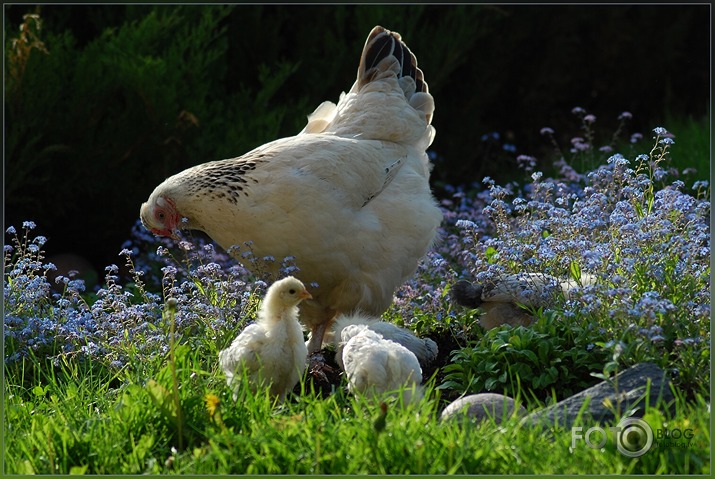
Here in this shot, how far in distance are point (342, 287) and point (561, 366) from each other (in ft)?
4.57

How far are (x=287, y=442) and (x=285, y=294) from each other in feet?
3.09

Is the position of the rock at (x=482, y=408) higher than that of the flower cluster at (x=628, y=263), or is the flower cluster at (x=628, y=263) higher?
the flower cluster at (x=628, y=263)

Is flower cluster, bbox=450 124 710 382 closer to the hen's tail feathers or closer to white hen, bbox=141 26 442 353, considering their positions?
white hen, bbox=141 26 442 353

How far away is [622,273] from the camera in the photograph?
4.53 m

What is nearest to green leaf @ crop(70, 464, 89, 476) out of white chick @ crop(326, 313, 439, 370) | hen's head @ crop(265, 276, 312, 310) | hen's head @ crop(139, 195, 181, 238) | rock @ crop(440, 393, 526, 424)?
hen's head @ crop(265, 276, 312, 310)

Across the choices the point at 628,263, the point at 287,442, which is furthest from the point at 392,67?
the point at 287,442

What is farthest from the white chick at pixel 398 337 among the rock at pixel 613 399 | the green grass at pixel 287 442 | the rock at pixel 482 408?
the rock at pixel 613 399

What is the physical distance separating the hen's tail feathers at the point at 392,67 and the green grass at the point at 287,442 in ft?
8.72

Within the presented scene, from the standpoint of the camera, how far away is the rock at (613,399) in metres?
3.57

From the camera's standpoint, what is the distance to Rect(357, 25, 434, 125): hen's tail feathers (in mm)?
6062

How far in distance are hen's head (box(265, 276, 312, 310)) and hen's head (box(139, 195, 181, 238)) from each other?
44.3 inches

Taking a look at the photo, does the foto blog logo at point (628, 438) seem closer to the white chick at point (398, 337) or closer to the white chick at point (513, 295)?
the white chick at point (513, 295)

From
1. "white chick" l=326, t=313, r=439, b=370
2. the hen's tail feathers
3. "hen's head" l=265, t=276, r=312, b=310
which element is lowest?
"white chick" l=326, t=313, r=439, b=370

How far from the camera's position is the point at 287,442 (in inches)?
135
